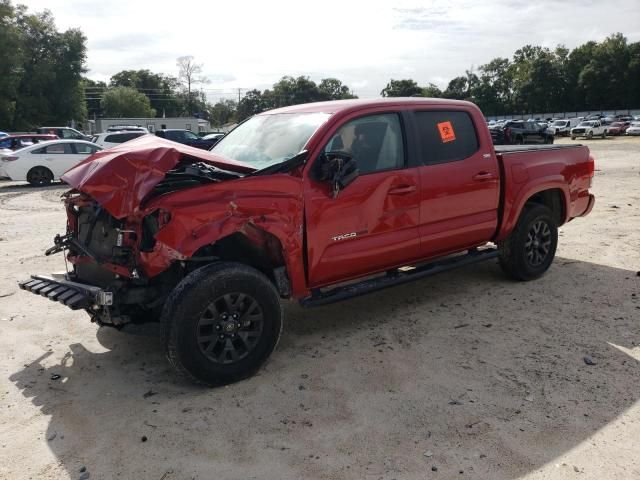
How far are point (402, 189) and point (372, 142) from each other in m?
0.48

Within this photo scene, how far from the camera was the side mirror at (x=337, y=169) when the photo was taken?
4051 mm

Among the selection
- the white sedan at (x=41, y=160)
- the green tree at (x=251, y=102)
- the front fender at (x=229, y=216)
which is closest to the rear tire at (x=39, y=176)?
the white sedan at (x=41, y=160)

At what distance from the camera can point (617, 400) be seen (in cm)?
357

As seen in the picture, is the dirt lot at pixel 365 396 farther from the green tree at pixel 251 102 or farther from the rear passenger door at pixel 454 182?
the green tree at pixel 251 102

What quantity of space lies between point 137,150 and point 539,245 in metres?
4.45

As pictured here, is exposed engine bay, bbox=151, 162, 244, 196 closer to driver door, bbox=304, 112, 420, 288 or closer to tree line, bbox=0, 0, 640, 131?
driver door, bbox=304, 112, 420, 288

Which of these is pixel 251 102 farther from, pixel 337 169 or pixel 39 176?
pixel 337 169

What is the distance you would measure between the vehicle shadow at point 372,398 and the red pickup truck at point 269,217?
44 cm

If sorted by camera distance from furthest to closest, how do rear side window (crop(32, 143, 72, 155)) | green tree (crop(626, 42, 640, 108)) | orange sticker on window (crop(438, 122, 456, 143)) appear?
green tree (crop(626, 42, 640, 108)), rear side window (crop(32, 143, 72, 155)), orange sticker on window (crop(438, 122, 456, 143))

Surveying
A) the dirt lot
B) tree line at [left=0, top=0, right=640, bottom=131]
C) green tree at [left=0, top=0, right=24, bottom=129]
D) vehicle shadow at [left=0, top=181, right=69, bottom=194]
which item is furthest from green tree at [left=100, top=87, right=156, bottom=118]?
the dirt lot

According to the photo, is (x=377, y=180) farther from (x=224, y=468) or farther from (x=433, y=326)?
(x=224, y=468)

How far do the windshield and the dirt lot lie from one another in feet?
5.28

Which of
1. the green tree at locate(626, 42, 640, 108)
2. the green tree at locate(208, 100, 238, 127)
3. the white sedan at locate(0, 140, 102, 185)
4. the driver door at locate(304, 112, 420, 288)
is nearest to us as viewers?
the driver door at locate(304, 112, 420, 288)

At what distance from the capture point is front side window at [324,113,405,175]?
4406 millimetres
